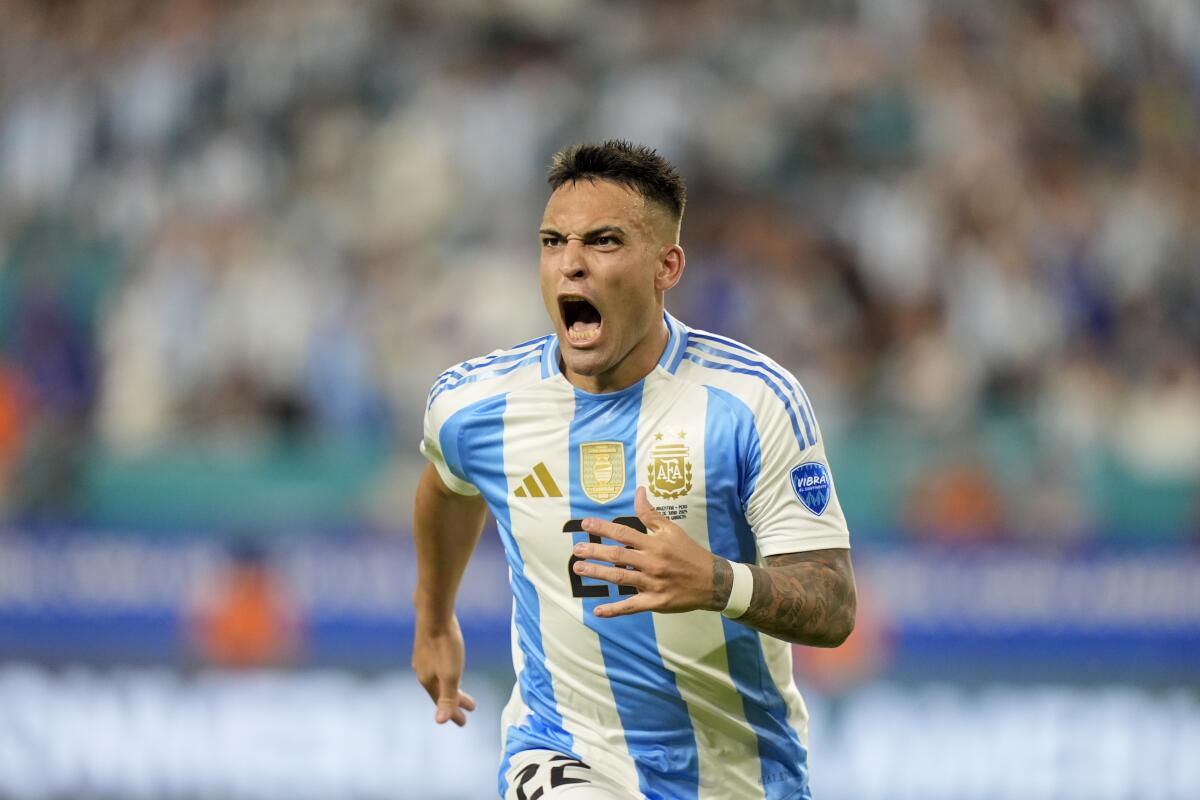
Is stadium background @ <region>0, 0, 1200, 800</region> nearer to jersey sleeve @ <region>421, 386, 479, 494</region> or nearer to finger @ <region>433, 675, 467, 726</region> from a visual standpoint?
finger @ <region>433, 675, 467, 726</region>

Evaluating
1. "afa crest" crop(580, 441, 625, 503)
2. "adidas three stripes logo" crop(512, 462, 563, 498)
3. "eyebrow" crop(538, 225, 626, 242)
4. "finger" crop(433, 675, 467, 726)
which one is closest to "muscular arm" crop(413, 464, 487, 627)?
"finger" crop(433, 675, 467, 726)

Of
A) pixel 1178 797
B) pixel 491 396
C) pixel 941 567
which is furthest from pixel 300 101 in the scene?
pixel 491 396

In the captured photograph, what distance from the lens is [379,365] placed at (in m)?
10.2

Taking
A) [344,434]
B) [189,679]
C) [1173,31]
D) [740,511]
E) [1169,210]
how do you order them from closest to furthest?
[740,511] < [189,679] < [344,434] < [1169,210] < [1173,31]

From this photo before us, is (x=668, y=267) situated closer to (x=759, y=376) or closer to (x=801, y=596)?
(x=759, y=376)

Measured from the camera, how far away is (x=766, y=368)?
13.1ft

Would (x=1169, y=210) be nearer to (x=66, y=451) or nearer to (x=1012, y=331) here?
(x=1012, y=331)

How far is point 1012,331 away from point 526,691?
695cm

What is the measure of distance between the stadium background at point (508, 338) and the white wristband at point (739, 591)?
519cm

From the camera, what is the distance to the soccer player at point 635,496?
12.7 ft

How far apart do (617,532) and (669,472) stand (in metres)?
0.61

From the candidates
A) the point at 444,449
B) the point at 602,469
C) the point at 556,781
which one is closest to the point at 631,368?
the point at 602,469

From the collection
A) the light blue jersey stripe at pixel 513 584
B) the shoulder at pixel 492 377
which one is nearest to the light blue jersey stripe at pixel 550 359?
the shoulder at pixel 492 377

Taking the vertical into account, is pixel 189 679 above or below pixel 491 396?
below
